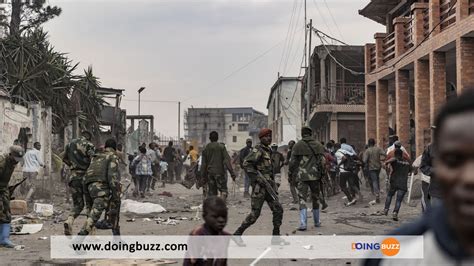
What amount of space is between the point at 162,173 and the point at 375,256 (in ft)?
A: 73.9

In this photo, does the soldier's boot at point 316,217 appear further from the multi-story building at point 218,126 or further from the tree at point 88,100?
the multi-story building at point 218,126

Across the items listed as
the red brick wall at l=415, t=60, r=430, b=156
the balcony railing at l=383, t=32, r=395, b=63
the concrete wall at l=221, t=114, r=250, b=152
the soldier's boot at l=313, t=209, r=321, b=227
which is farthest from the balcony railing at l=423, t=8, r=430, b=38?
the concrete wall at l=221, t=114, r=250, b=152

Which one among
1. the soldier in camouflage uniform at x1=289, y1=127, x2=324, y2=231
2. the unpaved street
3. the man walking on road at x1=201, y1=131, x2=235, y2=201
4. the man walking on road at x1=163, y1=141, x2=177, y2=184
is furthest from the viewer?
the man walking on road at x1=163, y1=141, x2=177, y2=184

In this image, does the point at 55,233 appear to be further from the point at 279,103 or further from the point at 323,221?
the point at 279,103

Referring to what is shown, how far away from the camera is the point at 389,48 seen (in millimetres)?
20016

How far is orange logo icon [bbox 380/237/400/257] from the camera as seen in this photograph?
1501 millimetres

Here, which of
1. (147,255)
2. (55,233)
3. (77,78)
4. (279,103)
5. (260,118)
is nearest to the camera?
(147,255)

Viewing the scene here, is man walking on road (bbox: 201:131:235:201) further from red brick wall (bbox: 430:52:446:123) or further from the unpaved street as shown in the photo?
red brick wall (bbox: 430:52:446:123)

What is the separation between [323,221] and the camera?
39.3 ft

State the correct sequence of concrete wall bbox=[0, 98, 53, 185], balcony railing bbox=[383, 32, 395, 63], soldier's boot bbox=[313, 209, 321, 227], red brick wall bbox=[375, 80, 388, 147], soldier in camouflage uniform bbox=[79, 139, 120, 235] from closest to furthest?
soldier in camouflage uniform bbox=[79, 139, 120, 235] → soldier's boot bbox=[313, 209, 321, 227] → concrete wall bbox=[0, 98, 53, 185] → balcony railing bbox=[383, 32, 395, 63] → red brick wall bbox=[375, 80, 388, 147]

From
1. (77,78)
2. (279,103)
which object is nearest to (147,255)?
(77,78)

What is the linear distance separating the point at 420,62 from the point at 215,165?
7844 millimetres

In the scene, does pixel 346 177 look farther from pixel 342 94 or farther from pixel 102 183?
pixel 342 94

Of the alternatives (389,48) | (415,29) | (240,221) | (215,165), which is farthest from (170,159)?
(215,165)
